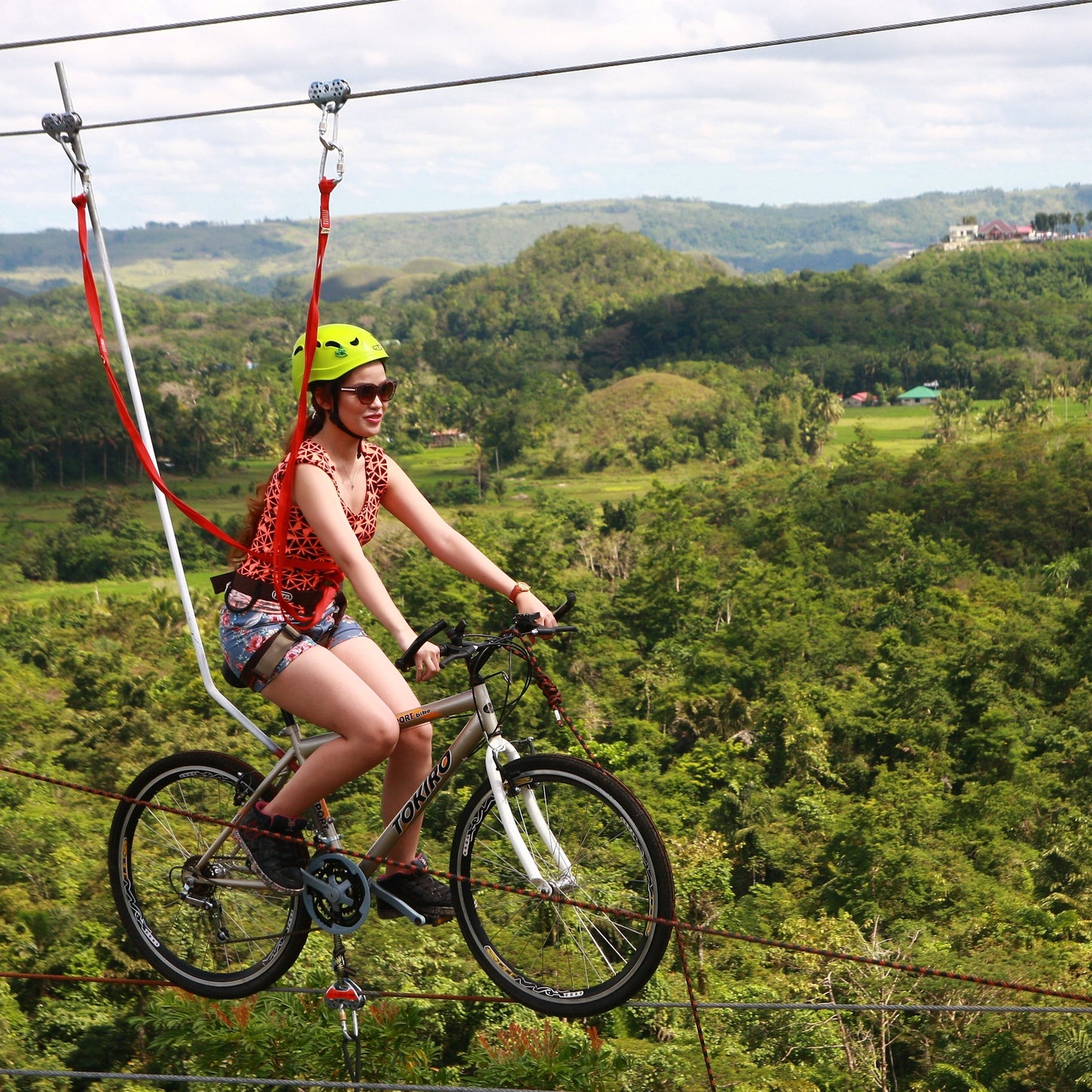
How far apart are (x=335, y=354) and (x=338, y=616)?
747 millimetres

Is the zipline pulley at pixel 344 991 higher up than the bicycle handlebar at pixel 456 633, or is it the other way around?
→ the bicycle handlebar at pixel 456 633

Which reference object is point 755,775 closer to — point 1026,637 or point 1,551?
point 1026,637

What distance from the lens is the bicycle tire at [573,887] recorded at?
10.3 ft

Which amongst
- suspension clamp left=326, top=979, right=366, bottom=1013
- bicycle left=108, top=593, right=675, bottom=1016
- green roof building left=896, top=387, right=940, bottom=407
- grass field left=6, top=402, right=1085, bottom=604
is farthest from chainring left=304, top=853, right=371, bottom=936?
green roof building left=896, top=387, right=940, bottom=407

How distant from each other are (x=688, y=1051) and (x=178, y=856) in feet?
33.6

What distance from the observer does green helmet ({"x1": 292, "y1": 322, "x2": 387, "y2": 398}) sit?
131 inches

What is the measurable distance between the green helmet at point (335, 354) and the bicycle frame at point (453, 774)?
0.91m

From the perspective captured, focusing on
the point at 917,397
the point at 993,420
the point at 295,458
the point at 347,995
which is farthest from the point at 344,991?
the point at 917,397

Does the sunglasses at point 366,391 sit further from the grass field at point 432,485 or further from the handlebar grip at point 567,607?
the grass field at point 432,485

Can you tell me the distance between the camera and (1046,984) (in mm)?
14336

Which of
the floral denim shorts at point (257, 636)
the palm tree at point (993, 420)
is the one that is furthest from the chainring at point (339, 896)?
the palm tree at point (993, 420)

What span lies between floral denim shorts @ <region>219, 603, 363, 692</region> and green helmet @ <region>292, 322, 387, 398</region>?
622 mm

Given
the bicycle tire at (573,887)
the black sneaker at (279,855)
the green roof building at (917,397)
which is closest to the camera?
the bicycle tire at (573,887)

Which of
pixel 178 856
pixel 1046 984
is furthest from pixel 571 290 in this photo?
pixel 178 856
